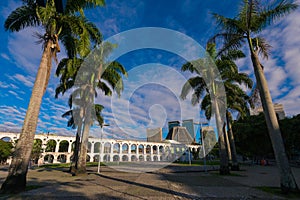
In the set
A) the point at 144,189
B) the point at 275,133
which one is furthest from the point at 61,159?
the point at 275,133

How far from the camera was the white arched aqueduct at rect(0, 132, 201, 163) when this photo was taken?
166ft

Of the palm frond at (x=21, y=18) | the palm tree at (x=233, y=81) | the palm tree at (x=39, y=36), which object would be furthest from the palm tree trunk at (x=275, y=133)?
the palm frond at (x=21, y=18)

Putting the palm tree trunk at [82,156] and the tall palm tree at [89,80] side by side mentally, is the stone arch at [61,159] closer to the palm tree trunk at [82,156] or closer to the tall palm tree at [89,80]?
the tall palm tree at [89,80]

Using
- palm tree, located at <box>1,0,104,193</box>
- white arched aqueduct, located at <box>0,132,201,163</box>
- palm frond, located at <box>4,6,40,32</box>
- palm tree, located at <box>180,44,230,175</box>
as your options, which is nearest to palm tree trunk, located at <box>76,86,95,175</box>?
palm tree, located at <box>1,0,104,193</box>

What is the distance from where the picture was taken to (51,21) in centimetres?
877

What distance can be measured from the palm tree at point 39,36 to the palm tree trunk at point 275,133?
960cm

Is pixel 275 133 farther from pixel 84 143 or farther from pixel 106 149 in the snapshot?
pixel 106 149

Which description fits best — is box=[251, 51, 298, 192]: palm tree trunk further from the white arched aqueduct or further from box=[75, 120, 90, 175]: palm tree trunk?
the white arched aqueduct

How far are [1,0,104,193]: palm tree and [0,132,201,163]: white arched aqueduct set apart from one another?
38762 millimetres

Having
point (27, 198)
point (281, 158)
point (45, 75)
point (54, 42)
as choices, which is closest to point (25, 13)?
point (54, 42)

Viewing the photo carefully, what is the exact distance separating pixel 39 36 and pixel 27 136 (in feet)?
17.9

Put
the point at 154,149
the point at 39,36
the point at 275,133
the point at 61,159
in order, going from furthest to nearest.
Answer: the point at 154,149 → the point at 61,159 → the point at 39,36 → the point at 275,133

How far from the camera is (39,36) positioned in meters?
9.02

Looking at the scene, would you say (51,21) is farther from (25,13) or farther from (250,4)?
(250,4)
